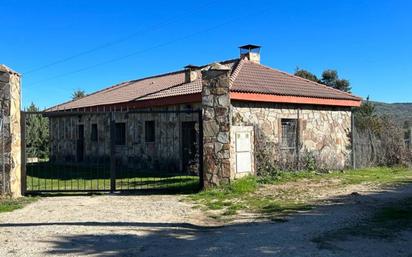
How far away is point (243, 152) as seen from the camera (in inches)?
546

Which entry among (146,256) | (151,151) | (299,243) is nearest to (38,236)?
(146,256)

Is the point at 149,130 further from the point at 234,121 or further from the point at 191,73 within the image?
the point at 234,121

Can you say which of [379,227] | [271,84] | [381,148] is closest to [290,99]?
[271,84]

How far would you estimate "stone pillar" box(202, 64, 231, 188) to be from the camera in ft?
38.6

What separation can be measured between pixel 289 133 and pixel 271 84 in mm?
2042

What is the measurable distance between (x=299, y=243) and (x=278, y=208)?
295 centimetres

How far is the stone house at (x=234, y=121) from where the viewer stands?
11867mm

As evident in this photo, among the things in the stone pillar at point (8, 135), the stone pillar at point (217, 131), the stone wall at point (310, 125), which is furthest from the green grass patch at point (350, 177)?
the stone pillar at point (8, 135)

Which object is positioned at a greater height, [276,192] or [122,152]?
[122,152]

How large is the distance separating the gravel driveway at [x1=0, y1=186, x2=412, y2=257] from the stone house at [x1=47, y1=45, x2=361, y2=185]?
2557 millimetres

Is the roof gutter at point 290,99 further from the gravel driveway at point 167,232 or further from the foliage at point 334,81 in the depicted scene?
the foliage at point 334,81

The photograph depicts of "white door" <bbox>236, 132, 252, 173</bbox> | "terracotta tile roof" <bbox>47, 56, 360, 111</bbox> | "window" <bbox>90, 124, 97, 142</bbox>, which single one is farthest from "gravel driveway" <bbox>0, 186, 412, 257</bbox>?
"window" <bbox>90, 124, 97, 142</bbox>

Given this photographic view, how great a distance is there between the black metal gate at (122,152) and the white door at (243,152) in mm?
1248

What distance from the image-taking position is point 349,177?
14984mm
